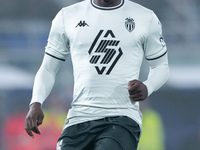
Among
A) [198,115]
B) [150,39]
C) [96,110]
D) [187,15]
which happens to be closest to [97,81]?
[96,110]

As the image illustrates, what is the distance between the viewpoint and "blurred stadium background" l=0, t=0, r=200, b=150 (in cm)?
859

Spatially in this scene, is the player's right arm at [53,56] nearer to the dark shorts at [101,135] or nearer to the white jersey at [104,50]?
the white jersey at [104,50]

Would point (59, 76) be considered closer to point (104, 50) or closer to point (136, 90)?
point (104, 50)

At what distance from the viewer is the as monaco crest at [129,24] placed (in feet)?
11.3

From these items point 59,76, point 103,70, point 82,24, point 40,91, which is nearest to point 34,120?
point 40,91

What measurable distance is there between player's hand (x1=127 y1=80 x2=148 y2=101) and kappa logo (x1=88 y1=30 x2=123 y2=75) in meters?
A: 0.24

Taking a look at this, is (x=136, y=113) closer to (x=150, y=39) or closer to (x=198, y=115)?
(x=150, y=39)

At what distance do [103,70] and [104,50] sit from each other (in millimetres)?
100

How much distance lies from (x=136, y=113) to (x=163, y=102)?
231 inches

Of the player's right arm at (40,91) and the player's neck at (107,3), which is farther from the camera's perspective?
the player's neck at (107,3)

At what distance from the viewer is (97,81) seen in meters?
3.31

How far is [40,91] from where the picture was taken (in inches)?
133

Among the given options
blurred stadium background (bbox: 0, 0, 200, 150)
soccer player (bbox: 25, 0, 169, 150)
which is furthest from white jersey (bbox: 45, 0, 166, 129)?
blurred stadium background (bbox: 0, 0, 200, 150)

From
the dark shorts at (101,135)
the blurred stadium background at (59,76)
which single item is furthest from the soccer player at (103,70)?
the blurred stadium background at (59,76)
